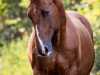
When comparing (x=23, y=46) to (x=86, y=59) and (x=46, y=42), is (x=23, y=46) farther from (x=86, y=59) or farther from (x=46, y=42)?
(x=46, y=42)

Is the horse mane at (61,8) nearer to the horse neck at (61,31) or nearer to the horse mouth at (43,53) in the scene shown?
the horse neck at (61,31)

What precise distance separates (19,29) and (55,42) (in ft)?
43.0

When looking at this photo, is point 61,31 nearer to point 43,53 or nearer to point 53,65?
point 53,65

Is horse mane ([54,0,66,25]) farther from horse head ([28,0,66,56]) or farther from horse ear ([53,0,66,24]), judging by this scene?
horse head ([28,0,66,56])

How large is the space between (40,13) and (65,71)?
49.0 inches

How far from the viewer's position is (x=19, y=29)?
22359 mm

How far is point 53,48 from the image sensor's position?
9266 millimetres

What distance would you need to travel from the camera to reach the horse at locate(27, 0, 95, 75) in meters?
8.51

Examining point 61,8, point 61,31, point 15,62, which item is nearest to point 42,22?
point 61,8

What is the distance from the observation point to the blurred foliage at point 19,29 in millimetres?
12391

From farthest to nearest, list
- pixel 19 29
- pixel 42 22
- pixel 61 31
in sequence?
1. pixel 19 29
2. pixel 61 31
3. pixel 42 22

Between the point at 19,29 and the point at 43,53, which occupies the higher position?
the point at 43,53

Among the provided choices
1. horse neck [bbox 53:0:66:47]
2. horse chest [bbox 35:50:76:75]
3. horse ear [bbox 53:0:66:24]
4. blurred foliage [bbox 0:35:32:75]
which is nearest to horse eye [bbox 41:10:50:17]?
horse ear [bbox 53:0:66:24]

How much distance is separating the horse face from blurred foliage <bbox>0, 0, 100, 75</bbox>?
998mm
